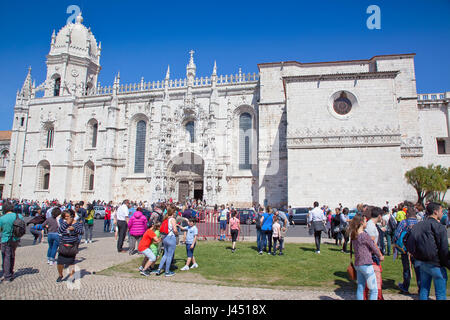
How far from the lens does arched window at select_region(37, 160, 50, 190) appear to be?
36000 mm

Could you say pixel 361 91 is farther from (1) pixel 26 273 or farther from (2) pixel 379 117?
(1) pixel 26 273

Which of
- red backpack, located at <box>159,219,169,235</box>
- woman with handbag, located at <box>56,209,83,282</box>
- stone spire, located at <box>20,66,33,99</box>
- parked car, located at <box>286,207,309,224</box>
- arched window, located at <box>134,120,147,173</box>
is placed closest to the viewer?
woman with handbag, located at <box>56,209,83,282</box>

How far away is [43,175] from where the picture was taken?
36.6 meters

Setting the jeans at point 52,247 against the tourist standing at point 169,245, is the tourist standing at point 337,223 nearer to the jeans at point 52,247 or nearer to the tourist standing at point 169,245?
the tourist standing at point 169,245

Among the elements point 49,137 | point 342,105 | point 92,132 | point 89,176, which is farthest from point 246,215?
point 49,137

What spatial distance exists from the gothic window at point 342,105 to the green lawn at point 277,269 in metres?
15.0

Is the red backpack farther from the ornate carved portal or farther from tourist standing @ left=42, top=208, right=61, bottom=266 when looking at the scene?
the ornate carved portal

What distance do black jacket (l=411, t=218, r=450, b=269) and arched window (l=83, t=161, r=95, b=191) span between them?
120 ft

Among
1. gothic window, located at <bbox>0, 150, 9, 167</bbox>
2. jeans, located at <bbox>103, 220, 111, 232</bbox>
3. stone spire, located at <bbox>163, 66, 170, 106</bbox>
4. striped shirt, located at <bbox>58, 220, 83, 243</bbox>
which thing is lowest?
jeans, located at <bbox>103, 220, 111, 232</bbox>

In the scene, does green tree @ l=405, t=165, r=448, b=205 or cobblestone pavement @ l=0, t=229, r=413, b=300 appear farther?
green tree @ l=405, t=165, r=448, b=205

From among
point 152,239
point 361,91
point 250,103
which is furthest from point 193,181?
point 152,239

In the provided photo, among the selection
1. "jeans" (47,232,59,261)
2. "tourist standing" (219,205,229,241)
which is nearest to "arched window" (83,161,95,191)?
"tourist standing" (219,205,229,241)

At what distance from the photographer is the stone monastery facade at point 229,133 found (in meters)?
22.2

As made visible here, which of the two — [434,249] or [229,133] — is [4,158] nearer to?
[229,133]
